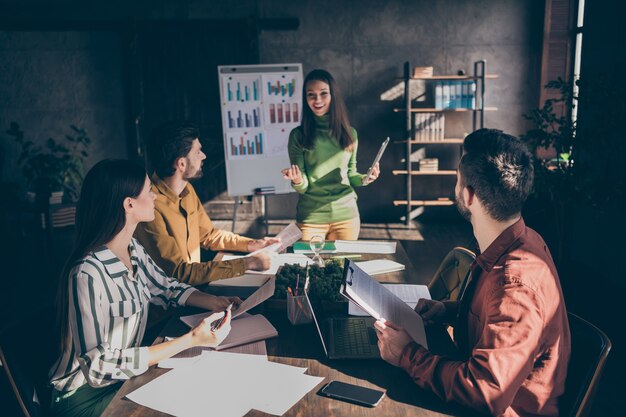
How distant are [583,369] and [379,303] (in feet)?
1.77

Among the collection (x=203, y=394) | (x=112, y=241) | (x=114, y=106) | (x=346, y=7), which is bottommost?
(x=203, y=394)

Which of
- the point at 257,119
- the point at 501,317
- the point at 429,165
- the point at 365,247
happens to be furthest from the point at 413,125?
the point at 501,317

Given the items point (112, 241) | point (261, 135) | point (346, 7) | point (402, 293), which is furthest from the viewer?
point (346, 7)

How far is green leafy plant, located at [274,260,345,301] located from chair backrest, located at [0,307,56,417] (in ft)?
2.32

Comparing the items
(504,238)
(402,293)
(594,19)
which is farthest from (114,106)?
(504,238)

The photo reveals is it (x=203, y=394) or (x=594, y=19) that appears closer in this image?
(x=203, y=394)

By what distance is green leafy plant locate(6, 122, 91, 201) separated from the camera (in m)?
6.06

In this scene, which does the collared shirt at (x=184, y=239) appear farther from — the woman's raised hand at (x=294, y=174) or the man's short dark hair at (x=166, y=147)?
the woman's raised hand at (x=294, y=174)

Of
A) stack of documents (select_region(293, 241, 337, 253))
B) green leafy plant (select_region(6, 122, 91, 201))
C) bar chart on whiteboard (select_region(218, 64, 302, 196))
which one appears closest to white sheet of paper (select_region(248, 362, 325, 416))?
stack of documents (select_region(293, 241, 337, 253))

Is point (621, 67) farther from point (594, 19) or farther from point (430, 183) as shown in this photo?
point (430, 183)

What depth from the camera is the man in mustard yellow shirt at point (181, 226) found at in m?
2.28

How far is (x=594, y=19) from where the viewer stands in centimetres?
492

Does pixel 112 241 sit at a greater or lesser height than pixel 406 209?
greater

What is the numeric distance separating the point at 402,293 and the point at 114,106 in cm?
616
